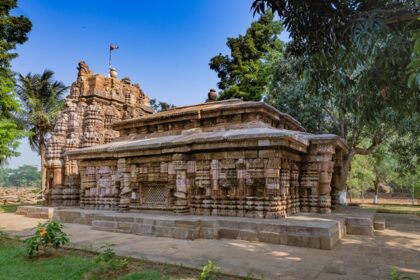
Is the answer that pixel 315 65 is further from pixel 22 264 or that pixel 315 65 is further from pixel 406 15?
pixel 22 264

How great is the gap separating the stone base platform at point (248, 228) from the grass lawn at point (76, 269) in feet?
7.06

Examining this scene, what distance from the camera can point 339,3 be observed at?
4090 millimetres

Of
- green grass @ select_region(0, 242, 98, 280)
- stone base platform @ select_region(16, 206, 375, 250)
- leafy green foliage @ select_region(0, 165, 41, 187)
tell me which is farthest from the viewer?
leafy green foliage @ select_region(0, 165, 41, 187)

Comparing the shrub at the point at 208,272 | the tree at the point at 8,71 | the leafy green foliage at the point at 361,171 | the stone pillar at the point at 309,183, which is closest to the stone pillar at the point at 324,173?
the stone pillar at the point at 309,183

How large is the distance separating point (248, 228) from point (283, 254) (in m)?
1.46

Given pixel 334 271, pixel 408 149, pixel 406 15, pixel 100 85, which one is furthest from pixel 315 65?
pixel 408 149

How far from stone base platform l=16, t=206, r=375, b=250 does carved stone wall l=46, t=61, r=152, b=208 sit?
421cm

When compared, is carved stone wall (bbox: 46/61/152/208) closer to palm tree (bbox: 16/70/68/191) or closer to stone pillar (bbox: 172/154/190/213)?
stone pillar (bbox: 172/154/190/213)

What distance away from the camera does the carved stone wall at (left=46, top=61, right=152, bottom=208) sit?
46.6 ft

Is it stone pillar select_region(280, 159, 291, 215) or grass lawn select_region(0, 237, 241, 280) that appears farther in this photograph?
stone pillar select_region(280, 159, 291, 215)

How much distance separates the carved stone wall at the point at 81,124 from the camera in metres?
14.2

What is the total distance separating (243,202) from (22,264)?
5234mm

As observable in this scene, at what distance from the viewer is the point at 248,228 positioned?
7.10m

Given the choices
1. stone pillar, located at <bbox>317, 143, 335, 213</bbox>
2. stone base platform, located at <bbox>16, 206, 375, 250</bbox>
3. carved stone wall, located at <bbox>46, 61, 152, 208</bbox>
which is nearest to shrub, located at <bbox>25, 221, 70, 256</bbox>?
stone base platform, located at <bbox>16, 206, 375, 250</bbox>
